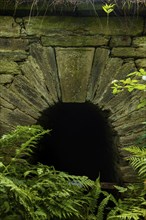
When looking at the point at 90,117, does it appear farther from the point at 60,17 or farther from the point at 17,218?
the point at 17,218

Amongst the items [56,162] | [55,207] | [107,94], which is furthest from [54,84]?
[56,162]

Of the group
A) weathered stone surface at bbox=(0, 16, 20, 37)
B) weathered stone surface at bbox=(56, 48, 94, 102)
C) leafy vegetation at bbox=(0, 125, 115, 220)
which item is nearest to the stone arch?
weathered stone surface at bbox=(56, 48, 94, 102)

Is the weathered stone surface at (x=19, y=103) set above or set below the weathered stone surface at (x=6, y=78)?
below

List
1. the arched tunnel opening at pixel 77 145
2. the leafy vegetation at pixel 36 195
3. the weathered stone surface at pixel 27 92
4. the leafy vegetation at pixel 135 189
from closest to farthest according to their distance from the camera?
the leafy vegetation at pixel 36 195
the leafy vegetation at pixel 135 189
the weathered stone surface at pixel 27 92
the arched tunnel opening at pixel 77 145

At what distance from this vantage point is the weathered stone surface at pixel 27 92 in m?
3.45

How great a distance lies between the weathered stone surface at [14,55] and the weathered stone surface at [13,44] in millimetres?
33

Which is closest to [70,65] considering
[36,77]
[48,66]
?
[48,66]

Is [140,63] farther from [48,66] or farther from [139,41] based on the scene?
[48,66]

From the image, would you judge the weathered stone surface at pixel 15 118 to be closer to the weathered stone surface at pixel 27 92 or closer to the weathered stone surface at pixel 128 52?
the weathered stone surface at pixel 27 92

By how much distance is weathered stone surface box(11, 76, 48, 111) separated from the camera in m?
3.45

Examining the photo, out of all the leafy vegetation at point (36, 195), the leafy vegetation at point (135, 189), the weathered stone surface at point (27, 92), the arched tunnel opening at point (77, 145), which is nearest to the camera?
the leafy vegetation at point (36, 195)

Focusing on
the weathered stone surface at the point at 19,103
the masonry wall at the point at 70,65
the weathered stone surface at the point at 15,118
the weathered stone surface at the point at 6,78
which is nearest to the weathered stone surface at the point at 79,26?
the masonry wall at the point at 70,65

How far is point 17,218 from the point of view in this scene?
261 cm

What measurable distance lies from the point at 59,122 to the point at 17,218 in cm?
296
